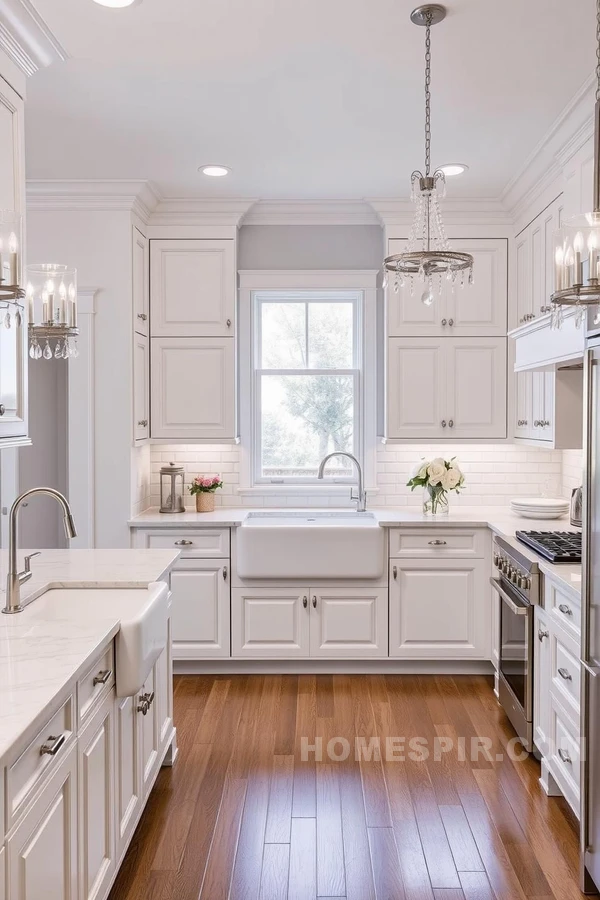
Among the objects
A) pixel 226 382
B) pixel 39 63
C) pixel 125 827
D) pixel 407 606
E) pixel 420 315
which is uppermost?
pixel 39 63

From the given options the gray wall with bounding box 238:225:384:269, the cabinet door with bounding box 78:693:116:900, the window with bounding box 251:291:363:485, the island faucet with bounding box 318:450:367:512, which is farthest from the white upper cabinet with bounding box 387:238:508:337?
the cabinet door with bounding box 78:693:116:900

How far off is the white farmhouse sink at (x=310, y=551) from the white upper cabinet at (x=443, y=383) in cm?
77

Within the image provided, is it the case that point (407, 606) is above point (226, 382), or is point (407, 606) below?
below

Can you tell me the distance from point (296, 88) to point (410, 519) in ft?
7.70

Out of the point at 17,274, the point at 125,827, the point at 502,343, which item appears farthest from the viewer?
the point at 502,343

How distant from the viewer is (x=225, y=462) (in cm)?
468

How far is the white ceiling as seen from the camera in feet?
7.75

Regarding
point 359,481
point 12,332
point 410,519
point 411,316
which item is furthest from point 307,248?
point 12,332

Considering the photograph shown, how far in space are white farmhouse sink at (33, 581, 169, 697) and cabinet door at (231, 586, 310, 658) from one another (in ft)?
4.73

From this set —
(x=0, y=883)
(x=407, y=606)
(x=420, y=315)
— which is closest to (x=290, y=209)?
(x=420, y=315)

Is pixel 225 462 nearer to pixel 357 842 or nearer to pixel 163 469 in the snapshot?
pixel 163 469

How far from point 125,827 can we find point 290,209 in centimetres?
356

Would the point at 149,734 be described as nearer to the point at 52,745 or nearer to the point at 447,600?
the point at 52,745

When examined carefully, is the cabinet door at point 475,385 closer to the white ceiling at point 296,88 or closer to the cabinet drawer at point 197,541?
the white ceiling at point 296,88
